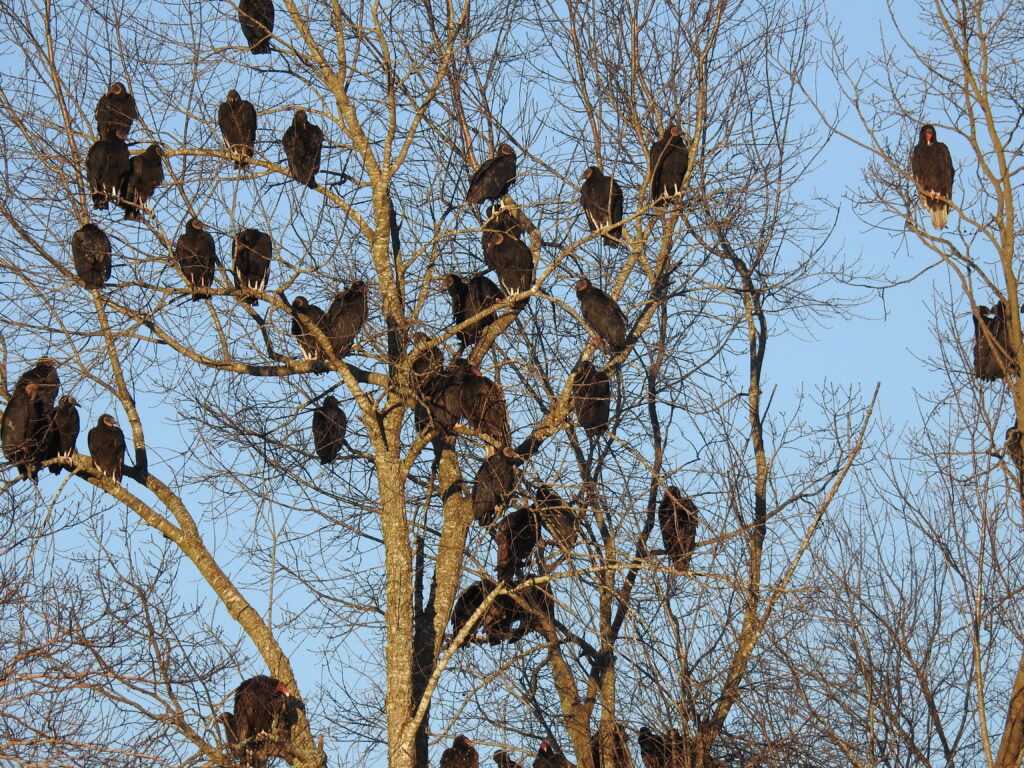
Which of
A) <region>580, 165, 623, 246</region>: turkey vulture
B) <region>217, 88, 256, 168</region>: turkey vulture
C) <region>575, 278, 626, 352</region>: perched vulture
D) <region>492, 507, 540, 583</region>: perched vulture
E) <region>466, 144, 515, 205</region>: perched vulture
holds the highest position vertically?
<region>217, 88, 256, 168</region>: turkey vulture

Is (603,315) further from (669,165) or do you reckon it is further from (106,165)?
(106,165)

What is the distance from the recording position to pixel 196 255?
931cm

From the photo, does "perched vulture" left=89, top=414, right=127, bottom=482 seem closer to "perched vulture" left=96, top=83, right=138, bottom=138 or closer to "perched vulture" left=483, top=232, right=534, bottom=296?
"perched vulture" left=96, top=83, right=138, bottom=138

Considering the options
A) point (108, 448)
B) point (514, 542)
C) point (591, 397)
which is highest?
point (108, 448)

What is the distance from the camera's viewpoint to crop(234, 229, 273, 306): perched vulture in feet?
28.5

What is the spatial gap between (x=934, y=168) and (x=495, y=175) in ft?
11.0

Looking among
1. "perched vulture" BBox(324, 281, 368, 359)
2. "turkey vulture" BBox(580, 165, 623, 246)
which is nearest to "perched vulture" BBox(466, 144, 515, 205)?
"turkey vulture" BBox(580, 165, 623, 246)

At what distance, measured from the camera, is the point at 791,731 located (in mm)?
8102

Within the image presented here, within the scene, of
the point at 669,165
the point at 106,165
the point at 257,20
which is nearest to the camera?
the point at 106,165

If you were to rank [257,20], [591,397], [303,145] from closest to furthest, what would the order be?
[591,397] < [303,145] < [257,20]

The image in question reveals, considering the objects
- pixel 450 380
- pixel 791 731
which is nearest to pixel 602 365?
pixel 450 380

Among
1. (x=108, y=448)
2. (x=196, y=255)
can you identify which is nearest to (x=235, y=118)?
(x=196, y=255)

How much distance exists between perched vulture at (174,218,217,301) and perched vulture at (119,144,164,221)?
1.12 feet

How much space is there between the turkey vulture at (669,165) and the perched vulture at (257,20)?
2842 millimetres
